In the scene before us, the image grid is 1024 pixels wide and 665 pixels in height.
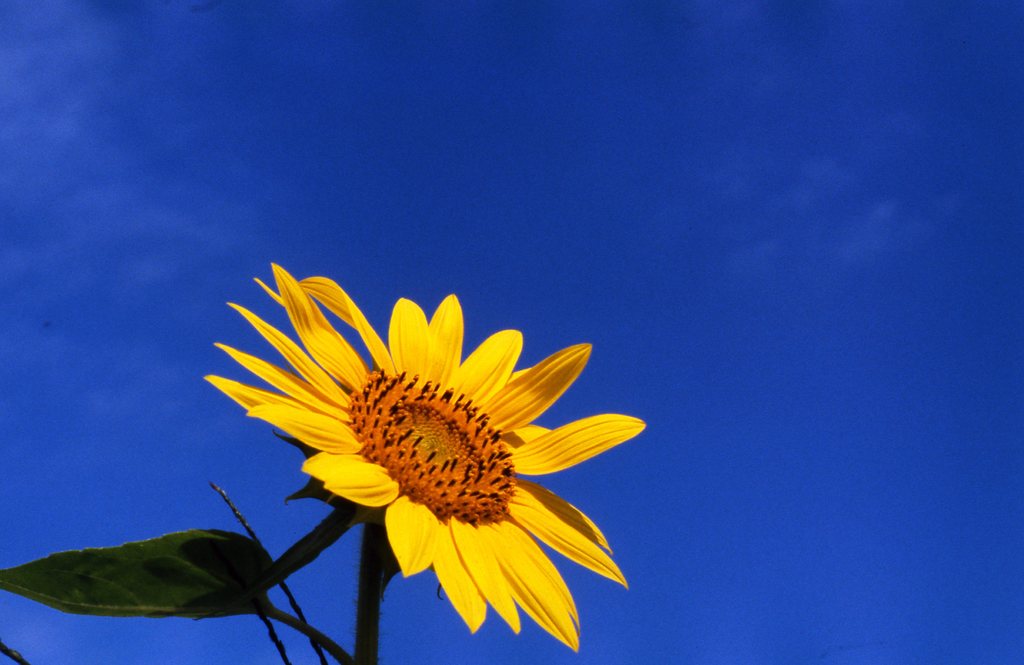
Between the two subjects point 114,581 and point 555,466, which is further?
point 555,466

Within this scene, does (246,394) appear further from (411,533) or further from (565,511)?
(565,511)

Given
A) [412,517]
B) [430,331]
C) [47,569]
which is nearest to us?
[47,569]

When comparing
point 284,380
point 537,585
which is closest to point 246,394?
point 284,380

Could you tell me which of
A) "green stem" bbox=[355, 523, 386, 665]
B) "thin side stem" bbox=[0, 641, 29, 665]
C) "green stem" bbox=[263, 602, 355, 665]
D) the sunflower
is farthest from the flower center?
"thin side stem" bbox=[0, 641, 29, 665]

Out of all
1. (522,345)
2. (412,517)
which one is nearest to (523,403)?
(522,345)

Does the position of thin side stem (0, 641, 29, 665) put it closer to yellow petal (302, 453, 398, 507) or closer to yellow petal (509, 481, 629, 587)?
yellow petal (302, 453, 398, 507)

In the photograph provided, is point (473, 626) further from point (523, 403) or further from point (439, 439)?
point (523, 403)
